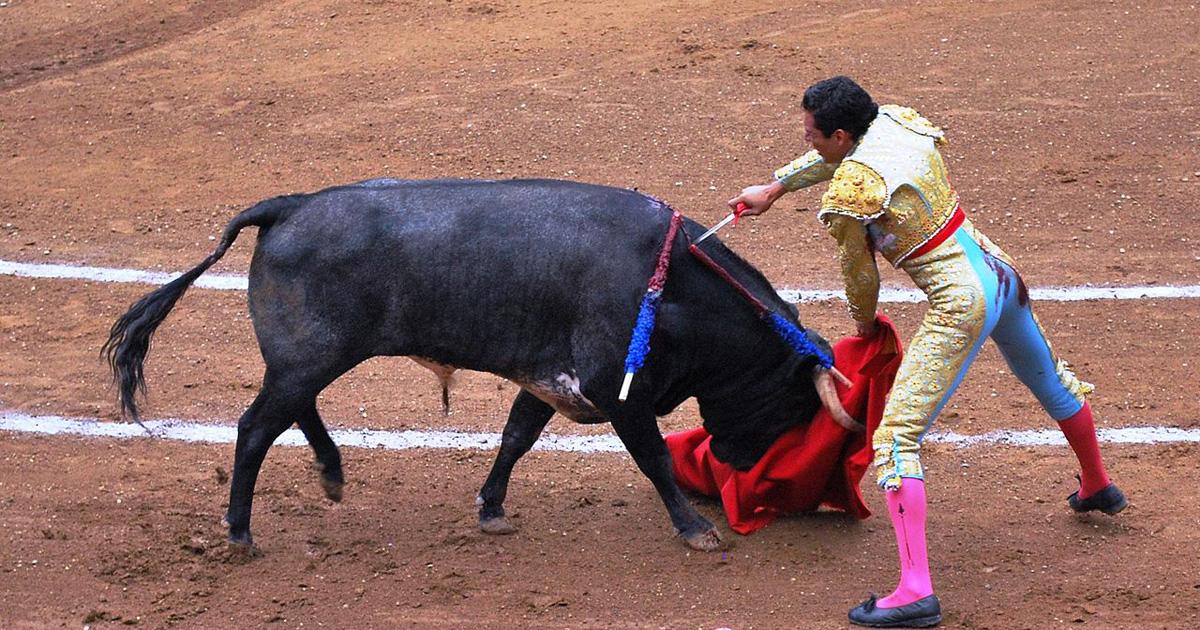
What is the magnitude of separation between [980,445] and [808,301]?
1.65m

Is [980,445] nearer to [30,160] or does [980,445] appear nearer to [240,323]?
[240,323]

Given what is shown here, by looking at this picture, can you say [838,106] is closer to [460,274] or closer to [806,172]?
[806,172]

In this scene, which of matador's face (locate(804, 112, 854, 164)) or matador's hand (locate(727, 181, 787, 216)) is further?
matador's hand (locate(727, 181, 787, 216))

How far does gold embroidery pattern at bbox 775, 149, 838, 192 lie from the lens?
19.8 ft

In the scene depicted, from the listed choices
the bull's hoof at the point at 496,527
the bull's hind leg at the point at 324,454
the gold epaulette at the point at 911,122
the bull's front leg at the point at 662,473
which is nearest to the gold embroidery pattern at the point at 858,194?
the gold epaulette at the point at 911,122

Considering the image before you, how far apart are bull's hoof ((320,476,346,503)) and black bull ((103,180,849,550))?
1.40 ft

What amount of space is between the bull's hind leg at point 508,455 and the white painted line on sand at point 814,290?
7.97 ft

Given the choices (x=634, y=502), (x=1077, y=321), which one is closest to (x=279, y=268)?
(x=634, y=502)

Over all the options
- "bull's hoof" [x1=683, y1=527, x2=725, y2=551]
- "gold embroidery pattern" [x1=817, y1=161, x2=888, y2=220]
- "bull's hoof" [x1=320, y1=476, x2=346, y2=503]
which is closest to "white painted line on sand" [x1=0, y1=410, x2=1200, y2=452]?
"bull's hoof" [x1=320, y1=476, x2=346, y2=503]

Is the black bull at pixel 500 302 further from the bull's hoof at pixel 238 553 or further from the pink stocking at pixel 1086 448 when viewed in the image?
the pink stocking at pixel 1086 448

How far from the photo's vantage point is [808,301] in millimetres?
8672

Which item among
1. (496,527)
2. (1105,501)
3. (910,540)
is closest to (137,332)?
(496,527)

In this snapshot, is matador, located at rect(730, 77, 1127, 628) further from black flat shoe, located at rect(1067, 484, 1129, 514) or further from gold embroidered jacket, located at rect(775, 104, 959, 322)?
black flat shoe, located at rect(1067, 484, 1129, 514)

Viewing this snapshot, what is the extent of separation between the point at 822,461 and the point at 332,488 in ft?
6.71
